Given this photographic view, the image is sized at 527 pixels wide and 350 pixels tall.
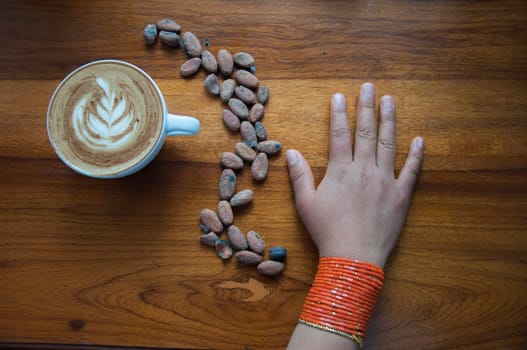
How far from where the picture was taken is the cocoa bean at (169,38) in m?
0.68

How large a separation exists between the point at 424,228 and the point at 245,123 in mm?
327

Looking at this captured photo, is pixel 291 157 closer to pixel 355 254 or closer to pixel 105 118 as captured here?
pixel 355 254

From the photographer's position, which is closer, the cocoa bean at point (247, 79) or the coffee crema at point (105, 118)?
the coffee crema at point (105, 118)

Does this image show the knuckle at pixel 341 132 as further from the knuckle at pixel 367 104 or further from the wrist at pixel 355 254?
the wrist at pixel 355 254

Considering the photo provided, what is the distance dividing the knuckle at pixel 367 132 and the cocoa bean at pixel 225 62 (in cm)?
23

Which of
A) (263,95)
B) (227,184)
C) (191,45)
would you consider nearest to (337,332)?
(227,184)

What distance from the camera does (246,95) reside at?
672mm

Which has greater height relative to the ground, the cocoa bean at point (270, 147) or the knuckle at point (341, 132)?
the knuckle at point (341, 132)

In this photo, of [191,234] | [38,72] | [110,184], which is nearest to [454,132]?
[191,234]

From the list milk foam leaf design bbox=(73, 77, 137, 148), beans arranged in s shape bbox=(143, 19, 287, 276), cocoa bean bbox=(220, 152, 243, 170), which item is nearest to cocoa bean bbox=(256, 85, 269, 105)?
beans arranged in s shape bbox=(143, 19, 287, 276)

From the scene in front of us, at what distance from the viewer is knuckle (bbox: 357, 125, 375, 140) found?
2.13 feet

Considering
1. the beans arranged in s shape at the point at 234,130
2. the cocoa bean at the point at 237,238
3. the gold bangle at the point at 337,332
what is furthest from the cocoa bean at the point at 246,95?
the gold bangle at the point at 337,332

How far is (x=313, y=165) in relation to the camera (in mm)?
664

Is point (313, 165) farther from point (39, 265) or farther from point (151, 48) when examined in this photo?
point (39, 265)
